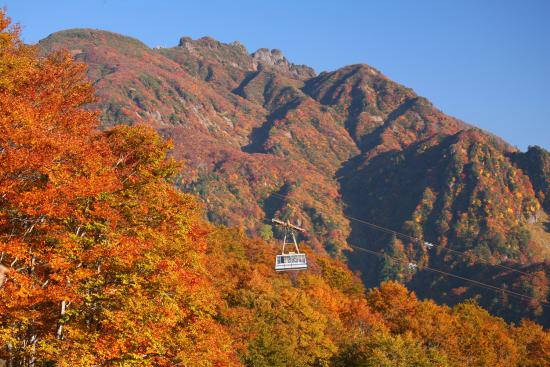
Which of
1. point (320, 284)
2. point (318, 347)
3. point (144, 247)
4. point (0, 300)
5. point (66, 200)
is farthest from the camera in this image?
point (320, 284)

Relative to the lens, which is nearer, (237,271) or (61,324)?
(61,324)

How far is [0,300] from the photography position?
27.1 meters

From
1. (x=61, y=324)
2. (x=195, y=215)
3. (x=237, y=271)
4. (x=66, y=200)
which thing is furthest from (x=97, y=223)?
(x=237, y=271)

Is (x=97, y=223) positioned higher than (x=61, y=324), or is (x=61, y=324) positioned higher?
(x=97, y=223)

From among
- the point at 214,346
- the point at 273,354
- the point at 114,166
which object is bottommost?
the point at 273,354

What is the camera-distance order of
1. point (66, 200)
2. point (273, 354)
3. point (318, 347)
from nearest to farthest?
point (66, 200) → point (273, 354) → point (318, 347)

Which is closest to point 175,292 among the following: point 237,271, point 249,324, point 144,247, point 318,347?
point 144,247

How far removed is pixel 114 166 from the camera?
3669 cm

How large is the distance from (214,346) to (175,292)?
6098mm

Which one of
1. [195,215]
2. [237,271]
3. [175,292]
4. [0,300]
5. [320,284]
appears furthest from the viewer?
[320,284]

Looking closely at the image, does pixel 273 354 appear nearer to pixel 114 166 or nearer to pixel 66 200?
pixel 114 166

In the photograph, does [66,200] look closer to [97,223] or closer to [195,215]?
[97,223]

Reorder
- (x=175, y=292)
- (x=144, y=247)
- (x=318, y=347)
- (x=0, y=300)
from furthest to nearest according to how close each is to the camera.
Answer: (x=318, y=347) → (x=175, y=292) → (x=144, y=247) → (x=0, y=300)

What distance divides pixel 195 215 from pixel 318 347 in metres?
37.2
